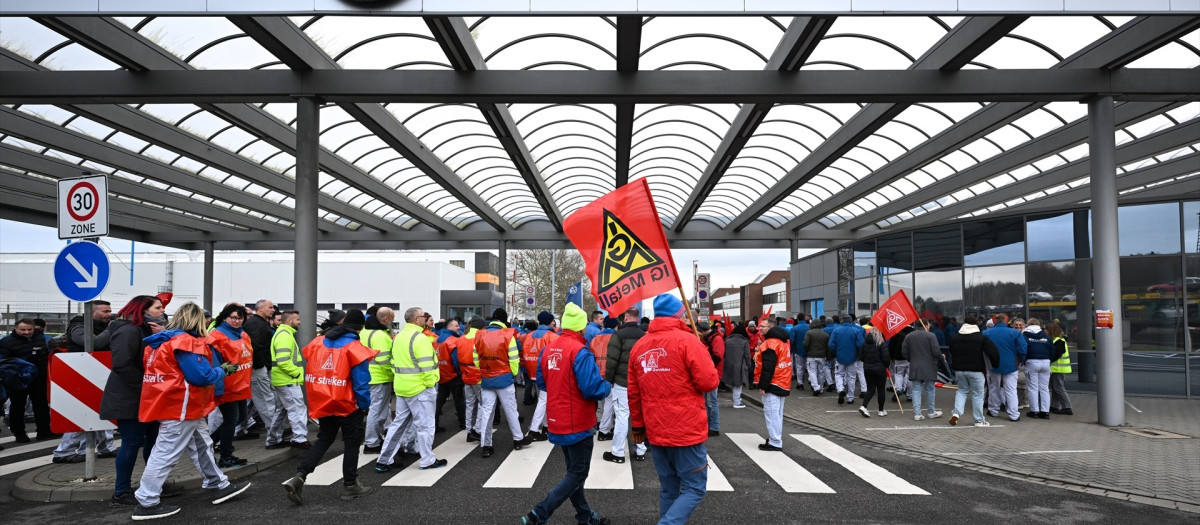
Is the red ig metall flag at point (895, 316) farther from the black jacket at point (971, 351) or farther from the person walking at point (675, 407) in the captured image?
the person walking at point (675, 407)

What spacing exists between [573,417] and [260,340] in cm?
543

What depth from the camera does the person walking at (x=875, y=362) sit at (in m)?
12.1

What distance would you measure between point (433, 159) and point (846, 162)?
12113mm

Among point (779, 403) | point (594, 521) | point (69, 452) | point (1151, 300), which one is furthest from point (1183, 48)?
point (69, 452)

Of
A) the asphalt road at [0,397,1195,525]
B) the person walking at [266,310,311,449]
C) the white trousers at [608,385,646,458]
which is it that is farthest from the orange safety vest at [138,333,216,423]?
the white trousers at [608,385,646,458]

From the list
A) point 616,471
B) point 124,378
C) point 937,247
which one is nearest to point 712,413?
point 616,471

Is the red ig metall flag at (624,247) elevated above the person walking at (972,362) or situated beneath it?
elevated above

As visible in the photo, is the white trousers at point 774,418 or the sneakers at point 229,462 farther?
the white trousers at point 774,418

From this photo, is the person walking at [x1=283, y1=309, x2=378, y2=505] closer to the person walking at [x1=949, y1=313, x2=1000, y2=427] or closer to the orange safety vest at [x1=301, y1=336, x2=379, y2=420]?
the orange safety vest at [x1=301, y1=336, x2=379, y2=420]

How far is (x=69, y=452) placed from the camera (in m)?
8.65

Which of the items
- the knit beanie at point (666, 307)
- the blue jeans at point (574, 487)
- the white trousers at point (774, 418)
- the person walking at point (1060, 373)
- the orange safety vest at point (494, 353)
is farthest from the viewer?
the person walking at point (1060, 373)

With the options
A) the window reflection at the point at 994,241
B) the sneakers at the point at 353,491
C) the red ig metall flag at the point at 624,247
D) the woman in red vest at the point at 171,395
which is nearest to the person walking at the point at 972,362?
the window reflection at the point at 994,241

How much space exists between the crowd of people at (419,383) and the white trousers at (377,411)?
0.02m

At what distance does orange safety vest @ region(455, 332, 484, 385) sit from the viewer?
1016cm
